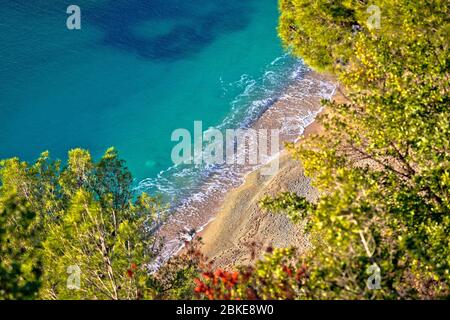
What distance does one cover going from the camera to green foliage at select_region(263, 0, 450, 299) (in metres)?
14.8

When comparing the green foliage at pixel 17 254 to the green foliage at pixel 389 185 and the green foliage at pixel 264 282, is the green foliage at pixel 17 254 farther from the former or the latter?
the green foliage at pixel 389 185

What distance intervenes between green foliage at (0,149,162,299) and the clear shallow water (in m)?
16.1

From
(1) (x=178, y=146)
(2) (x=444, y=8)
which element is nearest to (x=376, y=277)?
(2) (x=444, y=8)

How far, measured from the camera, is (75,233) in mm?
22297

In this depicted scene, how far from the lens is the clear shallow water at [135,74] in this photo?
48.7 meters

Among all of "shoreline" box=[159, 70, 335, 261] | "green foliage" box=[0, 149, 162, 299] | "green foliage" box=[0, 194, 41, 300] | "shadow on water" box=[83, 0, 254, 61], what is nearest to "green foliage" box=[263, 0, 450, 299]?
"green foliage" box=[0, 149, 162, 299]

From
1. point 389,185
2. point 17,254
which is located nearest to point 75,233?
point 17,254

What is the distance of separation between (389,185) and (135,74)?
136 ft

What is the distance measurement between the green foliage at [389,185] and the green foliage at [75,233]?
669 cm

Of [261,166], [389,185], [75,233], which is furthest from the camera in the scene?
[261,166]

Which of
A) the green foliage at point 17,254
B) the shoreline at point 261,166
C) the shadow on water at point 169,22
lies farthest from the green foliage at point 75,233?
the shadow on water at point 169,22

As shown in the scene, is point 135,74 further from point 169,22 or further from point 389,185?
point 389,185

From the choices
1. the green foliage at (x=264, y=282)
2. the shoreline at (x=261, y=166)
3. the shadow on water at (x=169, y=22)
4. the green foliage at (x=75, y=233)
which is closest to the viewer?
the green foliage at (x=264, y=282)

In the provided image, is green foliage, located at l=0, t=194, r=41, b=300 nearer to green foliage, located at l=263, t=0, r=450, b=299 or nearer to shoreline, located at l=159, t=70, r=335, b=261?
green foliage, located at l=263, t=0, r=450, b=299
